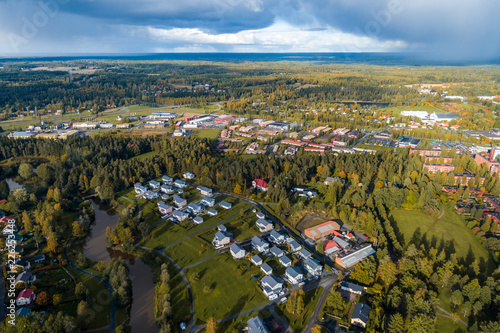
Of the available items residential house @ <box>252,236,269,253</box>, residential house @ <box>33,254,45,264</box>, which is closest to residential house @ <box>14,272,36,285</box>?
residential house @ <box>33,254,45,264</box>

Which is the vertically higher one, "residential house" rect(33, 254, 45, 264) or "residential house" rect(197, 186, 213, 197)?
"residential house" rect(197, 186, 213, 197)

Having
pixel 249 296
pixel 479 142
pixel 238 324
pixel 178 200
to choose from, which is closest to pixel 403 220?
pixel 249 296

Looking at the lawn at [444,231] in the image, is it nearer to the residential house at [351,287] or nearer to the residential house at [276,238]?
the residential house at [351,287]

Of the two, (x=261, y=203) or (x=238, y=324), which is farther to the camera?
(x=261, y=203)

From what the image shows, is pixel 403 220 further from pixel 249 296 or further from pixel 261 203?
pixel 249 296

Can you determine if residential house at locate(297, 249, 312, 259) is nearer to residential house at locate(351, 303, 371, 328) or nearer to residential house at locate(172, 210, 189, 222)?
residential house at locate(351, 303, 371, 328)

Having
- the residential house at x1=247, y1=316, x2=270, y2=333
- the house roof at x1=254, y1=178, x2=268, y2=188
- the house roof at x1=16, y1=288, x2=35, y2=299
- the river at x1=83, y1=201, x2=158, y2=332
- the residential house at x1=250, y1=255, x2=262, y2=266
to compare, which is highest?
the house roof at x1=254, y1=178, x2=268, y2=188

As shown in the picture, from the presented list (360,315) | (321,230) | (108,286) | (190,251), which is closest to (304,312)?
(360,315)
